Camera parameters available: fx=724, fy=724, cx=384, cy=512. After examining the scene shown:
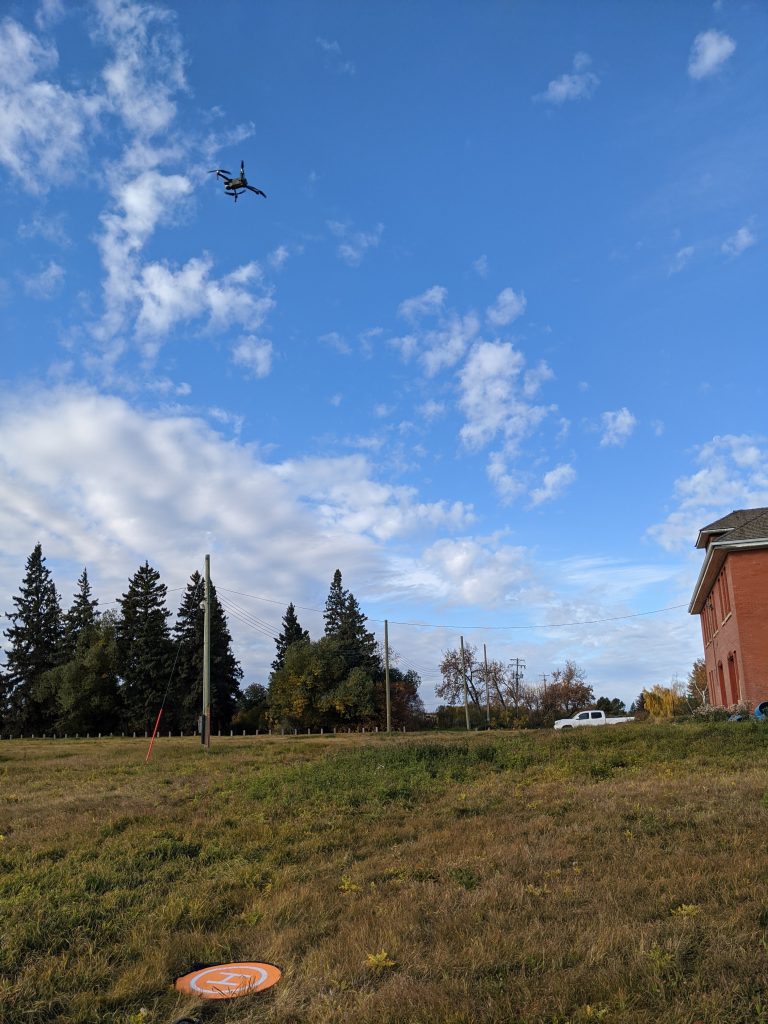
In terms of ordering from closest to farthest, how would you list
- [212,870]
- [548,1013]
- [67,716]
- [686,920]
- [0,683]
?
[548,1013], [686,920], [212,870], [67,716], [0,683]

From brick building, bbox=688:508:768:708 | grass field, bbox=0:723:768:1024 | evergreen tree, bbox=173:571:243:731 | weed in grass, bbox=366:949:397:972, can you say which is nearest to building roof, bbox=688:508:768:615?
brick building, bbox=688:508:768:708

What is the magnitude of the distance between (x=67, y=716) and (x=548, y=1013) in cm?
6291

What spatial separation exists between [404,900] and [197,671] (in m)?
60.4

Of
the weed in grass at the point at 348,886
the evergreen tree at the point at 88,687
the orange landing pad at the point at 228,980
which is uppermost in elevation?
the evergreen tree at the point at 88,687

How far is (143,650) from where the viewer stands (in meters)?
62.1

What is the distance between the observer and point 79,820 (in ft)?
37.0

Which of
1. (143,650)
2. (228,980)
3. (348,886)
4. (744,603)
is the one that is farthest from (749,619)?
(143,650)

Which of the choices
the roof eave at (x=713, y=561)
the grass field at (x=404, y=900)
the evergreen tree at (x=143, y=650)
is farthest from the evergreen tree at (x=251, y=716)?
the grass field at (x=404, y=900)

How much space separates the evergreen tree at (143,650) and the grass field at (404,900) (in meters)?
49.4

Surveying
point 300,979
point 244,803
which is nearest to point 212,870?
point 300,979

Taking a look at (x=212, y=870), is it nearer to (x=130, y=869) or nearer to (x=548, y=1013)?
(x=130, y=869)

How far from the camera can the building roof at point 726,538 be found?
28016mm

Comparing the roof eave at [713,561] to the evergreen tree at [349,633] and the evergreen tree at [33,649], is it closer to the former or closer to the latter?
the evergreen tree at [349,633]

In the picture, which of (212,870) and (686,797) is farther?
(686,797)
